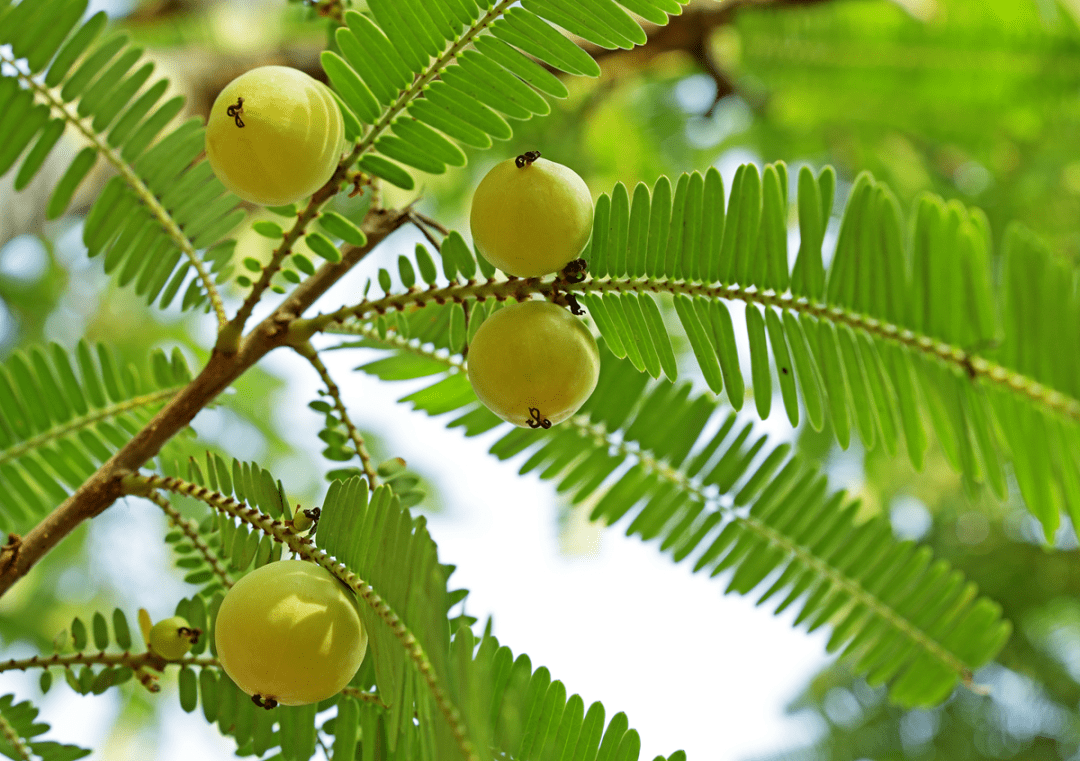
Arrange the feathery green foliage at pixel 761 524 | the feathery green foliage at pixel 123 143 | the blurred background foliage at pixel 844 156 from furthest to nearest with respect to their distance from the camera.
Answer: the blurred background foliage at pixel 844 156 < the feathery green foliage at pixel 761 524 < the feathery green foliage at pixel 123 143

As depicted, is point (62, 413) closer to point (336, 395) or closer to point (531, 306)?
point (336, 395)

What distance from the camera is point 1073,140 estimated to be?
1915mm

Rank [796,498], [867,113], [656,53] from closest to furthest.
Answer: [796,498] < [656,53] < [867,113]

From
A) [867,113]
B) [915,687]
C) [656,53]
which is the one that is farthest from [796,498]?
[867,113]

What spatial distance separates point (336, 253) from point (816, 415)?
37 cm

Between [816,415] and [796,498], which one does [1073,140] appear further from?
[816,415]

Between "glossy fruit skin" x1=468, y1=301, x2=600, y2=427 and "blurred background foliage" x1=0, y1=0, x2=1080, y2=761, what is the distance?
1144 mm

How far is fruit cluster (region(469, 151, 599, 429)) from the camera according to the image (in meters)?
0.52

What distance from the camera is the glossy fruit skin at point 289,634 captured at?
0.48m

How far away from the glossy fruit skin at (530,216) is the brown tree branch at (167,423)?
144 mm

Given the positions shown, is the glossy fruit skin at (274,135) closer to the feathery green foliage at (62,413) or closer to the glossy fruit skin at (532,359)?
the glossy fruit skin at (532,359)

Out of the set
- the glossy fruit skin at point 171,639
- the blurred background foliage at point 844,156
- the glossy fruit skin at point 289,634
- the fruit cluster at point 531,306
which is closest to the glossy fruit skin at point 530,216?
the fruit cluster at point 531,306

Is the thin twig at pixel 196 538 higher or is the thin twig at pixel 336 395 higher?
the thin twig at pixel 336 395

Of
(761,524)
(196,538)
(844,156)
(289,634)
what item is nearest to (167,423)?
(196,538)
